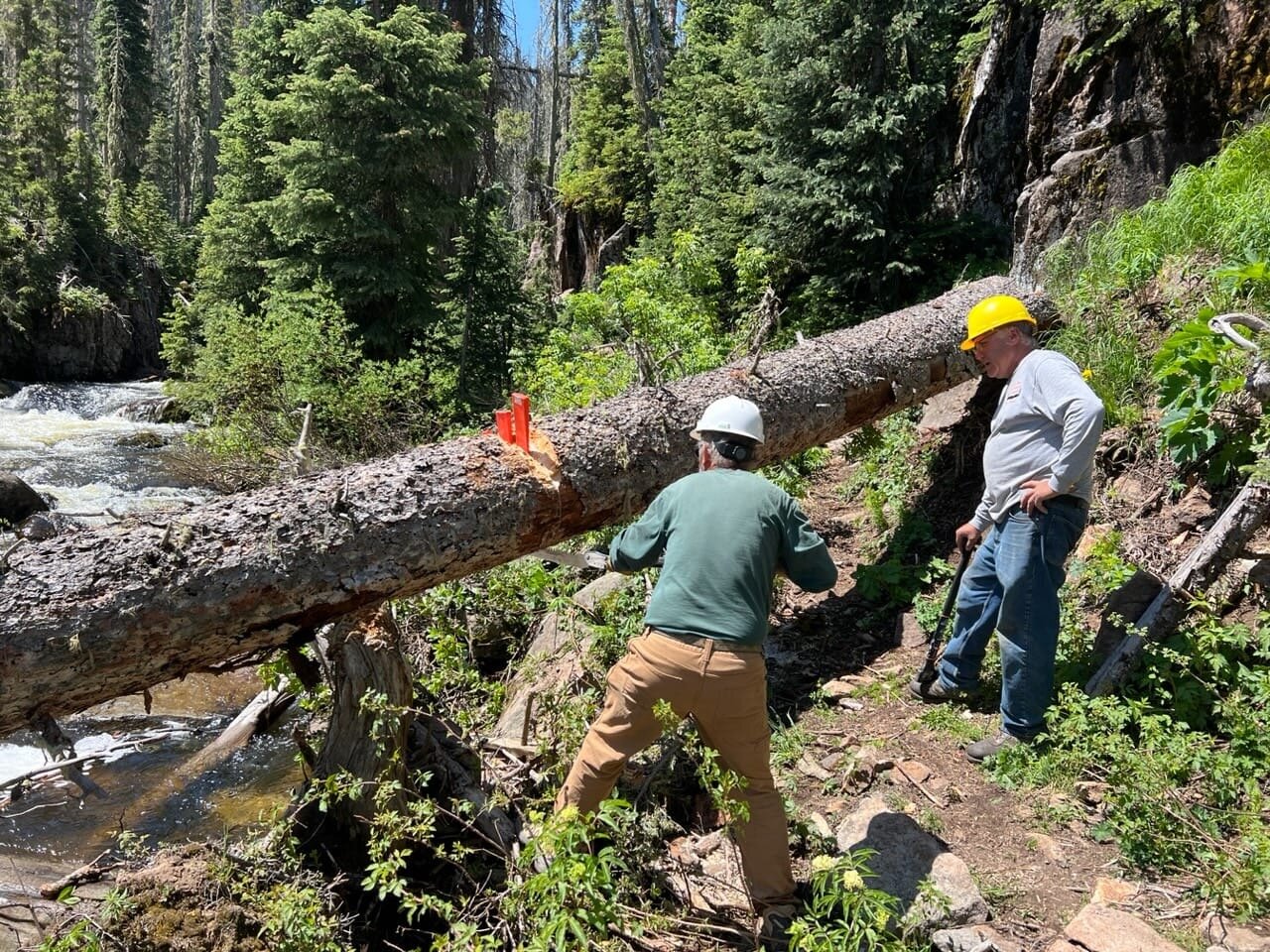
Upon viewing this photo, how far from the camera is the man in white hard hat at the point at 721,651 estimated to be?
9.18 ft

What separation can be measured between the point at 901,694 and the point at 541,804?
1973mm

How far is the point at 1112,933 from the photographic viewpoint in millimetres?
2545

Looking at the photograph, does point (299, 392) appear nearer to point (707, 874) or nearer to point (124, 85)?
point (707, 874)

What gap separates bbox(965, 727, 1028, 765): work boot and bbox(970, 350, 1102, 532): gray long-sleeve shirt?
968 mm

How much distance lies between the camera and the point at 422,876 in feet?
10.9

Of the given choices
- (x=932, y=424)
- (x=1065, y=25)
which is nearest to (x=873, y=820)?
(x=932, y=424)

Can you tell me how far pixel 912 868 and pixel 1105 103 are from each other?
8002mm

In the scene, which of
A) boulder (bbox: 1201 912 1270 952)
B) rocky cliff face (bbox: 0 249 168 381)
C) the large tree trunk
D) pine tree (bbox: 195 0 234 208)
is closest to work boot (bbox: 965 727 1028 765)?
boulder (bbox: 1201 912 1270 952)

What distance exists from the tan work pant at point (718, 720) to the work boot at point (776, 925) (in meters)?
0.03

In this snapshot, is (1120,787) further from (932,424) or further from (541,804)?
(932,424)

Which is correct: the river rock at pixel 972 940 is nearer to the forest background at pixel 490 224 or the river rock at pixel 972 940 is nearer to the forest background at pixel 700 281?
the forest background at pixel 700 281

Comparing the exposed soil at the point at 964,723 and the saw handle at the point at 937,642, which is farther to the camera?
the saw handle at the point at 937,642

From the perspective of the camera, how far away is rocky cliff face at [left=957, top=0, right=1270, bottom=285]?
716 centimetres

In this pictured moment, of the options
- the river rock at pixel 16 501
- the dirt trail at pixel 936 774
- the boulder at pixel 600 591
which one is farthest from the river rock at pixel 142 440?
the dirt trail at pixel 936 774
